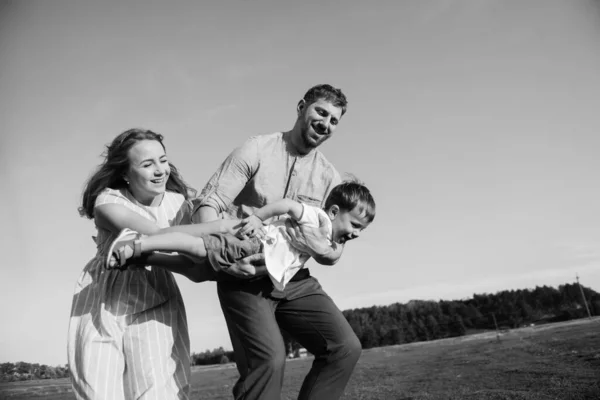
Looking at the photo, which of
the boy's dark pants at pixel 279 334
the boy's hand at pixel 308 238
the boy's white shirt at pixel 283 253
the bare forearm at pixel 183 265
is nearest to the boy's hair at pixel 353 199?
the boy's white shirt at pixel 283 253

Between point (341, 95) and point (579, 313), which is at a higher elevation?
point (341, 95)

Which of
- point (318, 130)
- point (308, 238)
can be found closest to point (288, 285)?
point (308, 238)

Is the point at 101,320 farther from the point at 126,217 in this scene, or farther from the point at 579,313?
the point at 579,313

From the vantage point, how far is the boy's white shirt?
305 cm

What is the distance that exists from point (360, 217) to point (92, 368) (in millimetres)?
2047

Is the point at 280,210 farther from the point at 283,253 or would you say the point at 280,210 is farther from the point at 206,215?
the point at 206,215

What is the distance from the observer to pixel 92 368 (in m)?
3.04

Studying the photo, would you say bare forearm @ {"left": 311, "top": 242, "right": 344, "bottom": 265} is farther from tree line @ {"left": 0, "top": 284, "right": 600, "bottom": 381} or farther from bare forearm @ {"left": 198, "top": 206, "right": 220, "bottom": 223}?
tree line @ {"left": 0, "top": 284, "right": 600, "bottom": 381}

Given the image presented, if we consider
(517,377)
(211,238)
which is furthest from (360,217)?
(517,377)

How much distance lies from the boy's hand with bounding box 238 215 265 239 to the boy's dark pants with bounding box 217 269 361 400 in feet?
1.11

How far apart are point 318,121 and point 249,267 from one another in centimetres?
132

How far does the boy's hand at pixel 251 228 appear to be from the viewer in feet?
9.84

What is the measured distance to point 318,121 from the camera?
3652 mm

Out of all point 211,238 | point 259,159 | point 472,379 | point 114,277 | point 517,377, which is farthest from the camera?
point 472,379
